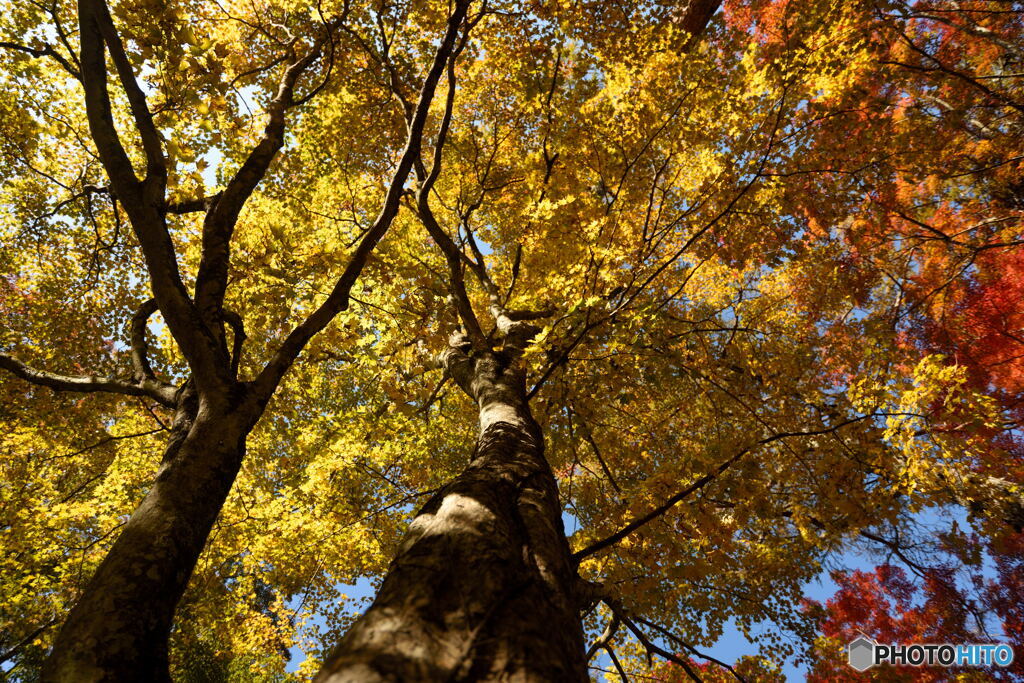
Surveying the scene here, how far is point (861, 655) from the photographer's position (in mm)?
8773

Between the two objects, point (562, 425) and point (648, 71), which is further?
point (648, 71)

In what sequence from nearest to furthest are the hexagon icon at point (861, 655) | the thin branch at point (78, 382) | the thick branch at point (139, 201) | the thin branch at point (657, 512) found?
the thin branch at point (657, 512) → the thick branch at point (139, 201) → the thin branch at point (78, 382) → the hexagon icon at point (861, 655)

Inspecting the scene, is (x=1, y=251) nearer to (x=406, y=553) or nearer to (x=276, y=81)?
(x=276, y=81)

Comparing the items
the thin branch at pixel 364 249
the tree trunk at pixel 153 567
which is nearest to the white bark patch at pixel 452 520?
the tree trunk at pixel 153 567

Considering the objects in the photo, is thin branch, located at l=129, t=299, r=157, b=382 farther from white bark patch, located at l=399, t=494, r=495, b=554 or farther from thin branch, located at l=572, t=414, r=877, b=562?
thin branch, located at l=572, t=414, r=877, b=562

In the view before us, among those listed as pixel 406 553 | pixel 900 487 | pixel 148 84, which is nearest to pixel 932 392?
pixel 900 487

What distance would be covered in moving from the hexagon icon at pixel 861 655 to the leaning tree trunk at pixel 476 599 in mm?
9650

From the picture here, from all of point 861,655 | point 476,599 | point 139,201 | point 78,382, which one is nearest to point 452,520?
point 476,599

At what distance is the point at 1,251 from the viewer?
674 centimetres

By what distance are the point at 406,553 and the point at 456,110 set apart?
31.0ft

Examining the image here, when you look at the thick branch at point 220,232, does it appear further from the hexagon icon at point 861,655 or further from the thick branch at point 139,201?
the hexagon icon at point 861,655

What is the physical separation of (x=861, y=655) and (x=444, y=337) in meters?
11.2

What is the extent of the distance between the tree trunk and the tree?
0.02m

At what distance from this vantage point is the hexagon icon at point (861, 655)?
7883 millimetres
